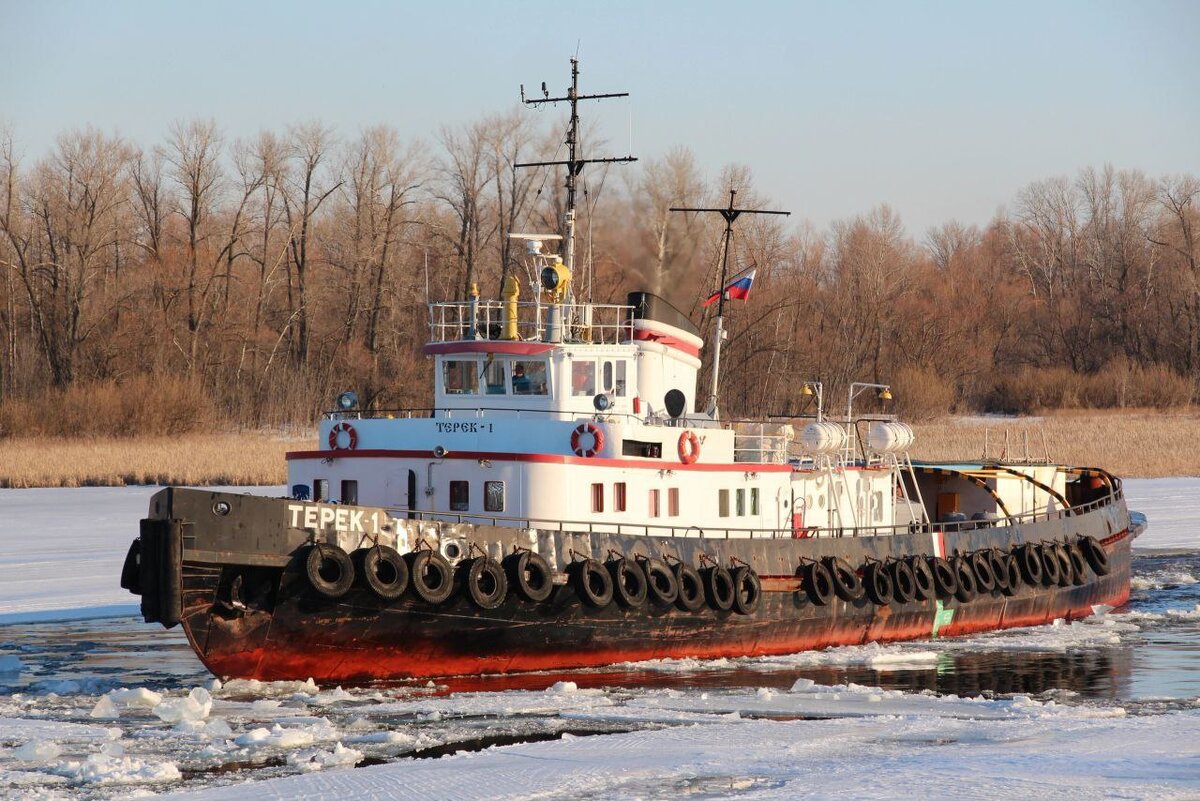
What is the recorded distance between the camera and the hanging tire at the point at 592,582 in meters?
16.2

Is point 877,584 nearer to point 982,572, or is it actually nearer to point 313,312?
point 982,572

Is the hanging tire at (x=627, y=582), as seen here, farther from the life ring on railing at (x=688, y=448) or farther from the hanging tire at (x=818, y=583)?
the hanging tire at (x=818, y=583)

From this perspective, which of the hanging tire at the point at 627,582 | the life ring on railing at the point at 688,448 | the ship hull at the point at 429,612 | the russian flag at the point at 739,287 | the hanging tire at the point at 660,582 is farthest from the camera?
the russian flag at the point at 739,287

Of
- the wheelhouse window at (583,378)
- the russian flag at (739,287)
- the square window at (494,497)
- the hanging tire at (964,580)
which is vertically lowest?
the hanging tire at (964,580)

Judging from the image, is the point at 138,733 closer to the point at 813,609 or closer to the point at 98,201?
the point at 813,609

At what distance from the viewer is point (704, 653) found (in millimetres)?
17688

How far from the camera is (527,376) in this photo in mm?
18375

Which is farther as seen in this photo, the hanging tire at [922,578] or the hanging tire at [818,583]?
the hanging tire at [922,578]

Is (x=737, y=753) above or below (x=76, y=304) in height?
below

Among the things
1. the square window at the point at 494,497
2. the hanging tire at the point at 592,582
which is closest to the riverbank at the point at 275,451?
the hanging tire at the point at 592,582

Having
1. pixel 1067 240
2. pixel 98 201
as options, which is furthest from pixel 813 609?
pixel 1067 240

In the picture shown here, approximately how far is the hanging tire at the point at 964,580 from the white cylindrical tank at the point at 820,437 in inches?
105

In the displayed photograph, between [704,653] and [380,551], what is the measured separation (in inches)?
178

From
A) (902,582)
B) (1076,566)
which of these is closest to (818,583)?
(902,582)
